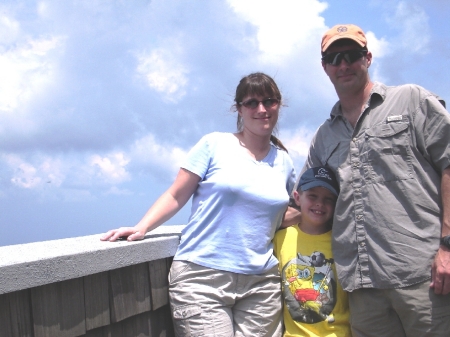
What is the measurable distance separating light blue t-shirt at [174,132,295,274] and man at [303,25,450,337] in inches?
13.7

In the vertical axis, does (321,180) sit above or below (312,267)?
above

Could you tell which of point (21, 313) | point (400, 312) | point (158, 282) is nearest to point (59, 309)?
point (21, 313)

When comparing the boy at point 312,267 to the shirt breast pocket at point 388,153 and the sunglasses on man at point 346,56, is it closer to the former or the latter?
the shirt breast pocket at point 388,153

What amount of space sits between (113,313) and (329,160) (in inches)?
51.8

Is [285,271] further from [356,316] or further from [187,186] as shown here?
[187,186]

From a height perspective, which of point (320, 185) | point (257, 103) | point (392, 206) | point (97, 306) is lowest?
point (97, 306)

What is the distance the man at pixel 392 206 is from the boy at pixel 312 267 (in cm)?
11

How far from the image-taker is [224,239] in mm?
2396

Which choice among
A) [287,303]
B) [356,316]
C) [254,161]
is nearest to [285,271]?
[287,303]

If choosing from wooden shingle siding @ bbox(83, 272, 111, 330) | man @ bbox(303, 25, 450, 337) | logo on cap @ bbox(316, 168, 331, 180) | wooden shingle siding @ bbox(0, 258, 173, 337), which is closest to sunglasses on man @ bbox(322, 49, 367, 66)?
man @ bbox(303, 25, 450, 337)

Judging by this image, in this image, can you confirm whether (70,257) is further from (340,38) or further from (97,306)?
(340,38)

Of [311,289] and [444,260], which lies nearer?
[444,260]

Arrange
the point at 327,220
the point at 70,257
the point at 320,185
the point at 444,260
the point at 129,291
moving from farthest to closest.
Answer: the point at 327,220 < the point at 320,185 < the point at 129,291 < the point at 444,260 < the point at 70,257

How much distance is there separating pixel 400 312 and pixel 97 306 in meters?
1.39
